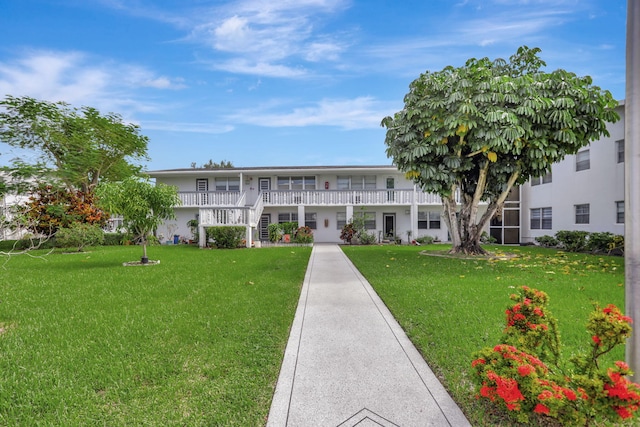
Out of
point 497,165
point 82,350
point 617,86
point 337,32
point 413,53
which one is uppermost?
point 337,32

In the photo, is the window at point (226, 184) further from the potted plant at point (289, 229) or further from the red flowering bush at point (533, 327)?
the red flowering bush at point (533, 327)

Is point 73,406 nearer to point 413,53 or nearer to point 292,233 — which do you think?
point 413,53

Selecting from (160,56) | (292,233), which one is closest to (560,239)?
(292,233)

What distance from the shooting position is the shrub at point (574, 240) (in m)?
14.4

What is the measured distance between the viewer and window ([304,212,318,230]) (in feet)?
70.9

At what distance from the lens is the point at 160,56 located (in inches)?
490

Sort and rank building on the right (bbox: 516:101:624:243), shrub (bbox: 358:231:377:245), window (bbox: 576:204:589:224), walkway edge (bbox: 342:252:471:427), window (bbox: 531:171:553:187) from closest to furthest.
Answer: walkway edge (bbox: 342:252:471:427) < building on the right (bbox: 516:101:624:243) < window (bbox: 576:204:589:224) < window (bbox: 531:171:553:187) < shrub (bbox: 358:231:377:245)

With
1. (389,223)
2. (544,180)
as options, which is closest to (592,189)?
(544,180)

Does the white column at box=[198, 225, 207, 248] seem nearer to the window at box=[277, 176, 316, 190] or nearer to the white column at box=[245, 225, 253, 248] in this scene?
the white column at box=[245, 225, 253, 248]

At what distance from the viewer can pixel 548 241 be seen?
55.3 feet

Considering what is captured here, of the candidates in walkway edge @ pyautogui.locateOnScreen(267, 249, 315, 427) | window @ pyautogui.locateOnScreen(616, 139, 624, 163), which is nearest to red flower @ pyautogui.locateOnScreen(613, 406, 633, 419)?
walkway edge @ pyautogui.locateOnScreen(267, 249, 315, 427)

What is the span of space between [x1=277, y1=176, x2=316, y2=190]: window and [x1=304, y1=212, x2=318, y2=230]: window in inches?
84.7

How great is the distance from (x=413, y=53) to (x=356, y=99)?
16.7ft

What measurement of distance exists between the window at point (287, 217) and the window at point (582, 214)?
1657 cm
